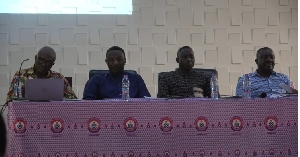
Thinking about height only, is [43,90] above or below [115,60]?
below

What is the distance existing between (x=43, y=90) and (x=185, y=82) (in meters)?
1.49

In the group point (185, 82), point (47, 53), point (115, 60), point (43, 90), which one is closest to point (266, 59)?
point (185, 82)

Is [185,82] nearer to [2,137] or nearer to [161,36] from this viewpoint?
[161,36]

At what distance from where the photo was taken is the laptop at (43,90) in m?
2.50

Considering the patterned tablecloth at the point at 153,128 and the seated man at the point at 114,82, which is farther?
the seated man at the point at 114,82

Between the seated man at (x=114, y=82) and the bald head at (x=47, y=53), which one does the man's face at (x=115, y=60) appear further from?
the bald head at (x=47, y=53)

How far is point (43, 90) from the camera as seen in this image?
8.22 ft

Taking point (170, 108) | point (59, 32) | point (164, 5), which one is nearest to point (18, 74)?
point (59, 32)

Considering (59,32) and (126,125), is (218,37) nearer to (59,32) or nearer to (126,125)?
(59,32)

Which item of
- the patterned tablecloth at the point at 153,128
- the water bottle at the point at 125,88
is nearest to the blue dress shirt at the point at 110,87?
the water bottle at the point at 125,88

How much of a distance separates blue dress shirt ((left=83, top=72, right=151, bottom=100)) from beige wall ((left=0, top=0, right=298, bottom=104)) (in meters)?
1.21

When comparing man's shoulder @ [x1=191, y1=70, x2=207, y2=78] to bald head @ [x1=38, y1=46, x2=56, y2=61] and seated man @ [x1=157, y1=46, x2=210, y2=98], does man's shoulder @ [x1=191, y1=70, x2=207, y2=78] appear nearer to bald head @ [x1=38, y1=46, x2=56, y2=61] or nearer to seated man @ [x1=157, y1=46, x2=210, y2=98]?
seated man @ [x1=157, y1=46, x2=210, y2=98]

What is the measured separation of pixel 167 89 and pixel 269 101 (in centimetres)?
121

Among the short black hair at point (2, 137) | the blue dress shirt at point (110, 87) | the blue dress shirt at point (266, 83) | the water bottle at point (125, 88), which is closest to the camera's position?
the short black hair at point (2, 137)
